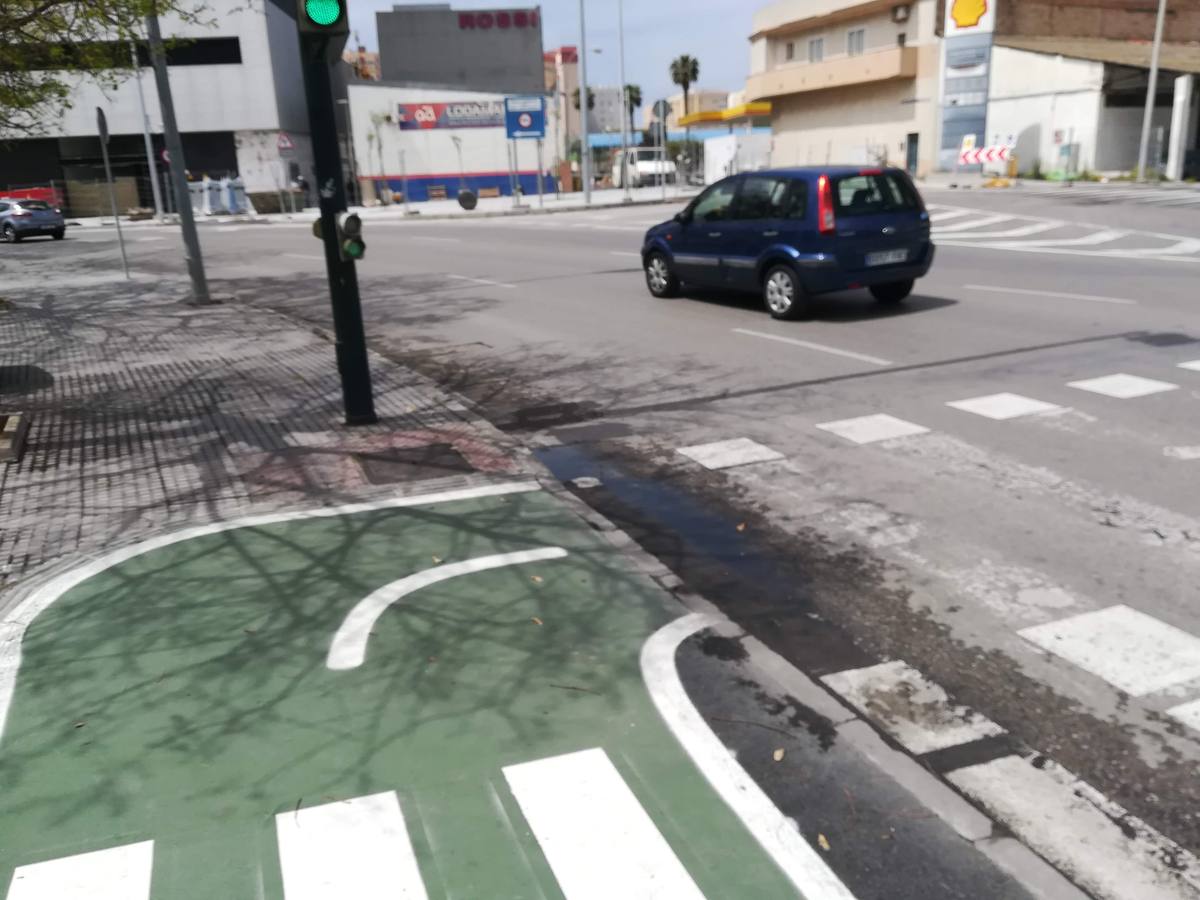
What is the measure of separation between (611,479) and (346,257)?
8.37ft

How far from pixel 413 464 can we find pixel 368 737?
3.59 m

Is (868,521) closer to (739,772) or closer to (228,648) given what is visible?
(739,772)

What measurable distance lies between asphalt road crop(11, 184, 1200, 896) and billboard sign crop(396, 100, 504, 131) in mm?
42888

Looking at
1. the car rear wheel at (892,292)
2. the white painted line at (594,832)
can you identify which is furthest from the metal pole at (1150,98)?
the white painted line at (594,832)

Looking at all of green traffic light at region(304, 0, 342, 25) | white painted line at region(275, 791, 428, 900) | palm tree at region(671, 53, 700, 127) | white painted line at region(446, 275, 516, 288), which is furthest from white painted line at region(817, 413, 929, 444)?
palm tree at region(671, 53, 700, 127)

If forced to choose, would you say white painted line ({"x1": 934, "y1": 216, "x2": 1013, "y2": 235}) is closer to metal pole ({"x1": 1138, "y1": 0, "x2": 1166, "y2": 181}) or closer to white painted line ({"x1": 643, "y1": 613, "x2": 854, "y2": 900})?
metal pole ({"x1": 1138, "y1": 0, "x2": 1166, "y2": 181})

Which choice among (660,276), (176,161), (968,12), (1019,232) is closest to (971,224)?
(1019,232)

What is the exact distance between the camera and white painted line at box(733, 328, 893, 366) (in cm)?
1013

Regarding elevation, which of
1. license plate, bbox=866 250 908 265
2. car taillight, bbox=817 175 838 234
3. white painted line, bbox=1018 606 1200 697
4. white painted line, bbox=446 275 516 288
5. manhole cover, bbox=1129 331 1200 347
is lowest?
white painted line, bbox=1018 606 1200 697

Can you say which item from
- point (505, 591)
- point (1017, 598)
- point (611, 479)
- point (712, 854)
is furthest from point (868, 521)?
point (712, 854)

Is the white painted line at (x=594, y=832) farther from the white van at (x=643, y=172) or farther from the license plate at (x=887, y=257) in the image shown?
the white van at (x=643, y=172)

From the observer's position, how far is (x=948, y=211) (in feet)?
96.9

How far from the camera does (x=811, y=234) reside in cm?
1194

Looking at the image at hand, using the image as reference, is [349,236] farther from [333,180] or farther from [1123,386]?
[1123,386]
